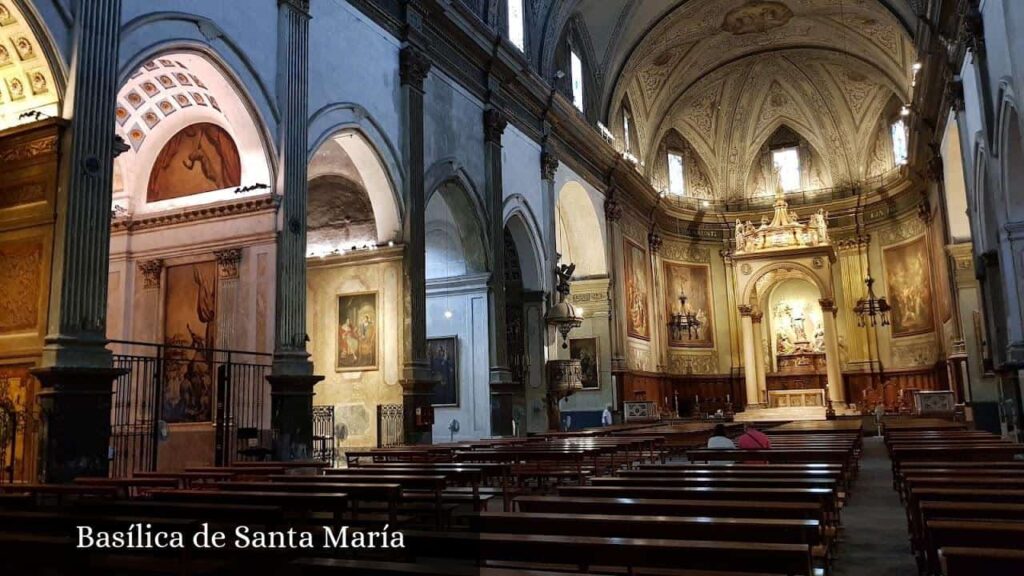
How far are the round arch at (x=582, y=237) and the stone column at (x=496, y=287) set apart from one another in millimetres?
6507

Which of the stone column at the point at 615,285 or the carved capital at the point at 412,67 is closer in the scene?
the carved capital at the point at 412,67

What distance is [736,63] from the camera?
30656 mm

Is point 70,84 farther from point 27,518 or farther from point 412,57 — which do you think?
point 412,57

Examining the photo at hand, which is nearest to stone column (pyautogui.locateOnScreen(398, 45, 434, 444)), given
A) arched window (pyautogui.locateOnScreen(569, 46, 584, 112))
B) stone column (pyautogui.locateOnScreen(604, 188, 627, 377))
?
arched window (pyautogui.locateOnScreen(569, 46, 584, 112))

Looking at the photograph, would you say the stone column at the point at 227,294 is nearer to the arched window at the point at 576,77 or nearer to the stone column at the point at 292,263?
the stone column at the point at 292,263

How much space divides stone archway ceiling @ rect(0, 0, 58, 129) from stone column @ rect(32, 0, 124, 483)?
1.22 ft

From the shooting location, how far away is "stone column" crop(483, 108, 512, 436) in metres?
16.4

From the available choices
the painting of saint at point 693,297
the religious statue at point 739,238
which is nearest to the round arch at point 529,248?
the painting of saint at point 693,297

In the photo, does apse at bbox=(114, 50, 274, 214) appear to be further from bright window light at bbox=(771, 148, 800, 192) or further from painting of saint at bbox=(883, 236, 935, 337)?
bright window light at bbox=(771, 148, 800, 192)

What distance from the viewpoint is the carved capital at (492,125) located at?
17.2 metres

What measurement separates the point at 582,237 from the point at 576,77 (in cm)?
483

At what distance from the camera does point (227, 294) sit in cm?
1148

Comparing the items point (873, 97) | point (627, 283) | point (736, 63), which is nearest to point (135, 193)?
point (627, 283)

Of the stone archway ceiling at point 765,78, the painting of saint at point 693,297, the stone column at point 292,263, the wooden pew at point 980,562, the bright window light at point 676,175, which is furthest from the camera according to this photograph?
the bright window light at point 676,175
